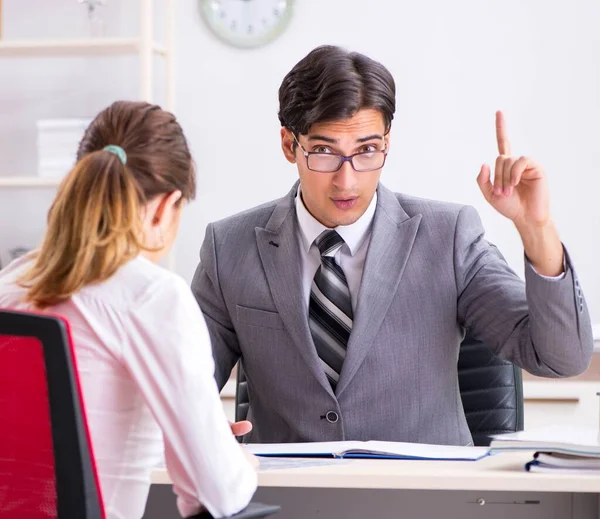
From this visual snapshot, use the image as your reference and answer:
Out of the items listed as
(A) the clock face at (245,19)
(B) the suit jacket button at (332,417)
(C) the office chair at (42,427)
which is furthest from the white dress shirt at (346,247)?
(A) the clock face at (245,19)

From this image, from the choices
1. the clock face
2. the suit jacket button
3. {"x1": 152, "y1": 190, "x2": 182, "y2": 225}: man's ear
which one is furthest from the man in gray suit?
the clock face

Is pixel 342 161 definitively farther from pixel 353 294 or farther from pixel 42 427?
pixel 42 427

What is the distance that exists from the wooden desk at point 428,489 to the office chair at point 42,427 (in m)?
0.29

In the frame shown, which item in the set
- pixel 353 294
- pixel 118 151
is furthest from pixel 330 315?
pixel 118 151

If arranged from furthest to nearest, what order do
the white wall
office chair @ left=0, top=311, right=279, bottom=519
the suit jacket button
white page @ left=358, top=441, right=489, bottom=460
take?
the white wall → the suit jacket button → white page @ left=358, top=441, right=489, bottom=460 → office chair @ left=0, top=311, right=279, bottom=519

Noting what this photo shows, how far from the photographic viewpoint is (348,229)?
192cm

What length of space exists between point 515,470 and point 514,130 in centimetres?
231

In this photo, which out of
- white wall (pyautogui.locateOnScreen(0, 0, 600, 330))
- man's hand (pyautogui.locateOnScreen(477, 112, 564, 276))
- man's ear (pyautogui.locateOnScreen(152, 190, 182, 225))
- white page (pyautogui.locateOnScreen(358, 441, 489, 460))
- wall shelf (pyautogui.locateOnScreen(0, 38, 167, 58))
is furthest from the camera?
white wall (pyautogui.locateOnScreen(0, 0, 600, 330))

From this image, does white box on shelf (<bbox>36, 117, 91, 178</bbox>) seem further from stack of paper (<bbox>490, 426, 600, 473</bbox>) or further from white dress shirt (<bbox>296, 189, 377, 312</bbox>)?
stack of paper (<bbox>490, 426, 600, 473</bbox>)

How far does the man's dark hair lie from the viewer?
5.95 feet

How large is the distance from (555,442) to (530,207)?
1.45 feet

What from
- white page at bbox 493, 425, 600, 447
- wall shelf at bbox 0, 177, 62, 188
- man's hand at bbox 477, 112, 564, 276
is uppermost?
man's hand at bbox 477, 112, 564, 276

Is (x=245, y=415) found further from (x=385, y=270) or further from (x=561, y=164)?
(x=561, y=164)

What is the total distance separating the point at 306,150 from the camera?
1.85m
